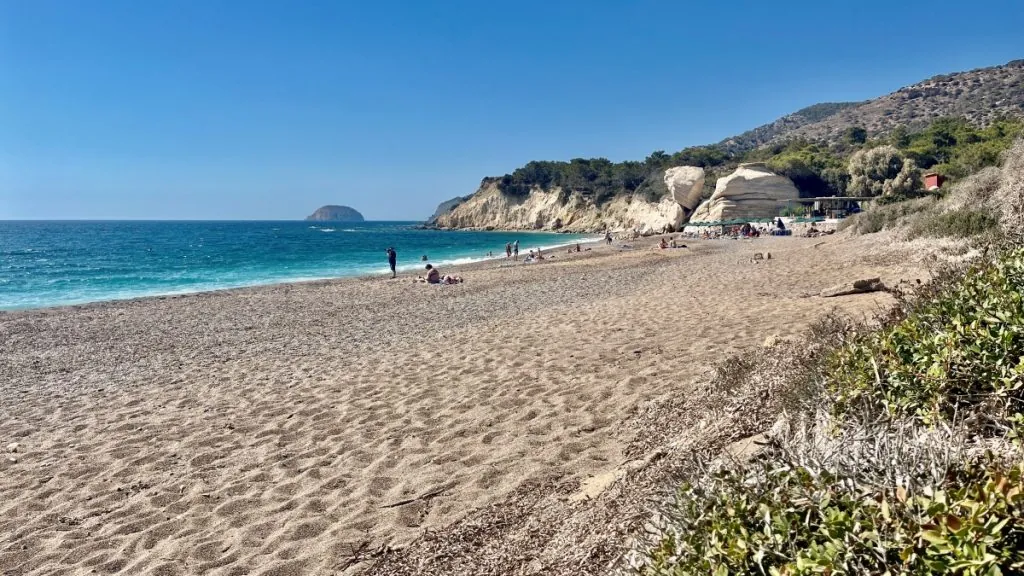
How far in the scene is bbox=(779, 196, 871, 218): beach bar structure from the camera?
50.1 meters

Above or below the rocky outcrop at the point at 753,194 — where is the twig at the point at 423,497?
below

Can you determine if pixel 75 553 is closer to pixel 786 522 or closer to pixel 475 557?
pixel 475 557

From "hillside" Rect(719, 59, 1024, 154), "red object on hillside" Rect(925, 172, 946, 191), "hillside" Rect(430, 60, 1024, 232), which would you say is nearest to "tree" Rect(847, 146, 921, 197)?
"hillside" Rect(430, 60, 1024, 232)

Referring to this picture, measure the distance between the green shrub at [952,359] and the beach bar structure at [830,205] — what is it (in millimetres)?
52557

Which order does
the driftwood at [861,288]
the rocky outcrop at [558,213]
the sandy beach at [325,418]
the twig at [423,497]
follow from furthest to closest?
the rocky outcrop at [558,213]
the driftwood at [861,288]
the twig at [423,497]
the sandy beach at [325,418]

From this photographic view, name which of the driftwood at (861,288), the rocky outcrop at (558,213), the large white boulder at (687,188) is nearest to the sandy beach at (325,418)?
the driftwood at (861,288)

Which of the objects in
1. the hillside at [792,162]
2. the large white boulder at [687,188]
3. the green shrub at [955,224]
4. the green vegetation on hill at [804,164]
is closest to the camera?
the green shrub at [955,224]

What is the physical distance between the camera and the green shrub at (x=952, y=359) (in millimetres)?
2193

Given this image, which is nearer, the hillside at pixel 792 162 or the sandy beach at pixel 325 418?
the sandy beach at pixel 325 418

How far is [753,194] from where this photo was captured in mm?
58219

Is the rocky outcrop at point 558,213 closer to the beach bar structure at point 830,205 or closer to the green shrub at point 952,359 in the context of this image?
the beach bar structure at point 830,205

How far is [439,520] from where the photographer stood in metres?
3.76

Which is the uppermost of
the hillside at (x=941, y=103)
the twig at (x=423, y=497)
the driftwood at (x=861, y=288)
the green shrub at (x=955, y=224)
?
the hillside at (x=941, y=103)

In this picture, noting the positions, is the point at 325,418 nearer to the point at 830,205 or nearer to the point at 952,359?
the point at 952,359
